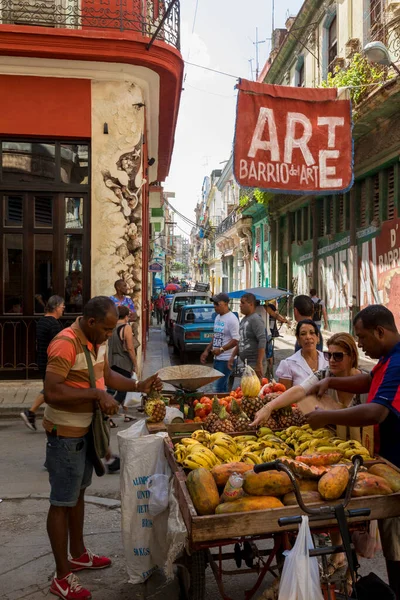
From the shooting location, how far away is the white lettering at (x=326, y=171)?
8.70 metres

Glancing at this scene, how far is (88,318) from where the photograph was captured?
12.7ft

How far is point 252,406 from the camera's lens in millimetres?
4535

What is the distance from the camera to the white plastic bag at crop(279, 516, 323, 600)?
2.63 metres

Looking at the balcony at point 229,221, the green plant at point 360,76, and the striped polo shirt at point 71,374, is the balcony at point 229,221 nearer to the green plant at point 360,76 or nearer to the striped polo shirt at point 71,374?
the green plant at point 360,76

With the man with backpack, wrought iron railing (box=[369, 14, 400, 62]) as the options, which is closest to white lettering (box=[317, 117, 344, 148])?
wrought iron railing (box=[369, 14, 400, 62])

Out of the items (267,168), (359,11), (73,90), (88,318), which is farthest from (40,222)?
A: (359,11)

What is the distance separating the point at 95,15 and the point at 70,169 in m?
2.76

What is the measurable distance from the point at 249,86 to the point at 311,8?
49.6 feet

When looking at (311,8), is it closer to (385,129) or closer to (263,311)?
(385,129)

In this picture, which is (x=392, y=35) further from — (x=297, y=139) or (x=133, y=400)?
(x=133, y=400)

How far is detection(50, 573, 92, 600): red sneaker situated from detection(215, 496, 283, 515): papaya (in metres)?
1.57

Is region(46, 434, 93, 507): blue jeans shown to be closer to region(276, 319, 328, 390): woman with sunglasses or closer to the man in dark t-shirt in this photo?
the man in dark t-shirt

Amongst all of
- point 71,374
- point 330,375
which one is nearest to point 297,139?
point 330,375

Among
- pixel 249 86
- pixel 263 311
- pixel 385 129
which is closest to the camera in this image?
pixel 249 86
